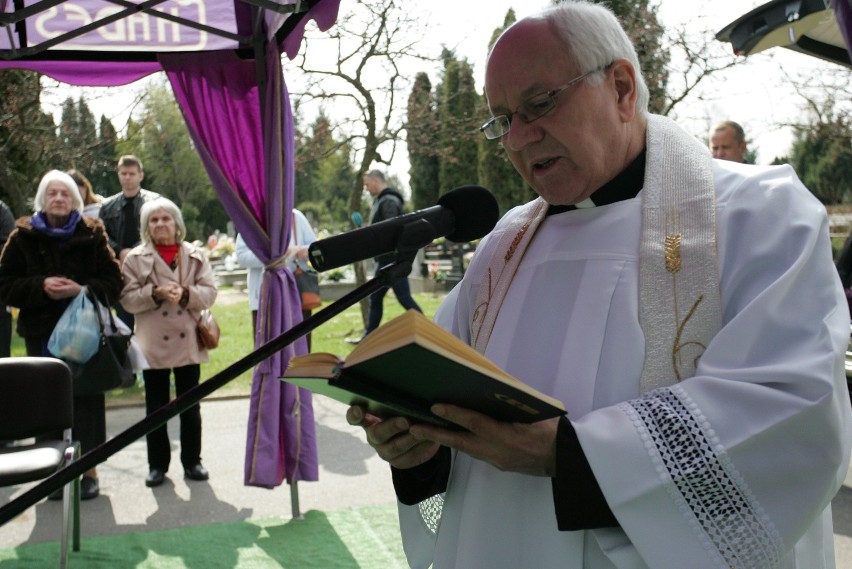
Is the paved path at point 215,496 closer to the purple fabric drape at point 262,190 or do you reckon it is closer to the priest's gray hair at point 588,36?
the purple fabric drape at point 262,190

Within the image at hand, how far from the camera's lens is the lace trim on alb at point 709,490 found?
1.34 metres

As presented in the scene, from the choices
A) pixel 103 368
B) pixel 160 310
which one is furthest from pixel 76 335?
pixel 160 310

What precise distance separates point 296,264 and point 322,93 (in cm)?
432

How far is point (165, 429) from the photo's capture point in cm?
521

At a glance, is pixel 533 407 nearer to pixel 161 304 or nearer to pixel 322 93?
pixel 161 304

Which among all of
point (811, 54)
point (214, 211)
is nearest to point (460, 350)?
point (811, 54)

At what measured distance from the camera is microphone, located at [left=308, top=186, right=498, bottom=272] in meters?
1.46

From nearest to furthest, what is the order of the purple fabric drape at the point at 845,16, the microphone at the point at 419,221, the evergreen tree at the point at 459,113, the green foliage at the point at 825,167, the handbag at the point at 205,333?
1. the microphone at the point at 419,221
2. the purple fabric drape at the point at 845,16
3. the handbag at the point at 205,333
4. the evergreen tree at the point at 459,113
5. the green foliage at the point at 825,167

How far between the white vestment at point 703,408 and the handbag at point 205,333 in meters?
3.77

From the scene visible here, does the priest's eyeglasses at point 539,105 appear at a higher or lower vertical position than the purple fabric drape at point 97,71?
lower

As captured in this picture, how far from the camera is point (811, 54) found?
5371mm

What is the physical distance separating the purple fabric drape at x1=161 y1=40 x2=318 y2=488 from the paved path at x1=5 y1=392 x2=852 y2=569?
41 centimetres

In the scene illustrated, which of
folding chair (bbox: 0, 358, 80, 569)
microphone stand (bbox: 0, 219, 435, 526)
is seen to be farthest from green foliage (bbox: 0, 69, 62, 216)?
microphone stand (bbox: 0, 219, 435, 526)

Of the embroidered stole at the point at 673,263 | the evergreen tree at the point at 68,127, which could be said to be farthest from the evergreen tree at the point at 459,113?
the embroidered stole at the point at 673,263
